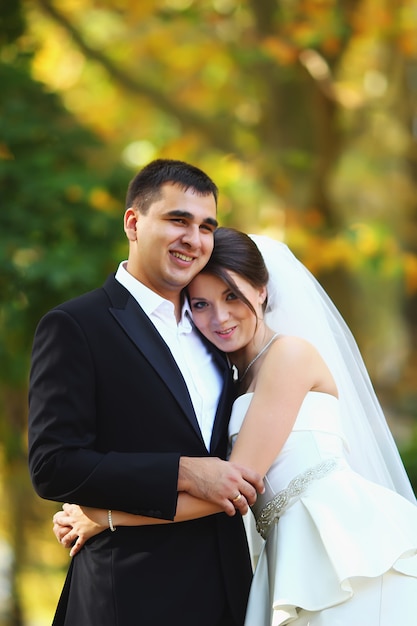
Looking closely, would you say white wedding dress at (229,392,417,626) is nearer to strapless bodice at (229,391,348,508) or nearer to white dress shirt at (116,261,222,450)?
strapless bodice at (229,391,348,508)

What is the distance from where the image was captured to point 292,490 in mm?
2906

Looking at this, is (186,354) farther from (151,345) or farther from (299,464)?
(299,464)

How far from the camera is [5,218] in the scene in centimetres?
604

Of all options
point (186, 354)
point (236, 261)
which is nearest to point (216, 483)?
point (186, 354)

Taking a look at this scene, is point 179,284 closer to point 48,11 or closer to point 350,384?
point 350,384

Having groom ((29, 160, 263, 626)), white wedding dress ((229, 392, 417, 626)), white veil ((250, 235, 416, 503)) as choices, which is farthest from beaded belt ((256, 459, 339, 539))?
white veil ((250, 235, 416, 503))

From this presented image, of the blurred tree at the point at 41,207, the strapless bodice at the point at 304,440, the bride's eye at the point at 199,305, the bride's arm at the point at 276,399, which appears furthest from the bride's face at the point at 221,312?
the blurred tree at the point at 41,207

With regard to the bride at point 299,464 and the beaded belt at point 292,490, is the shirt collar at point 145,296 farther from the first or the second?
the beaded belt at point 292,490

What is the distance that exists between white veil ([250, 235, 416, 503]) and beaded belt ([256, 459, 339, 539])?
37 centimetres

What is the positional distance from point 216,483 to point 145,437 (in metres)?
0.28

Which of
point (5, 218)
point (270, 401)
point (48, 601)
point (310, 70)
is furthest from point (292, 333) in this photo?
point (48, 601)

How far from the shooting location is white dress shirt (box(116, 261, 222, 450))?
291 cm

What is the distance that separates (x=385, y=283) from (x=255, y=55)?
8.20 metres

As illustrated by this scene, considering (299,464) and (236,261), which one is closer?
(299,464)
